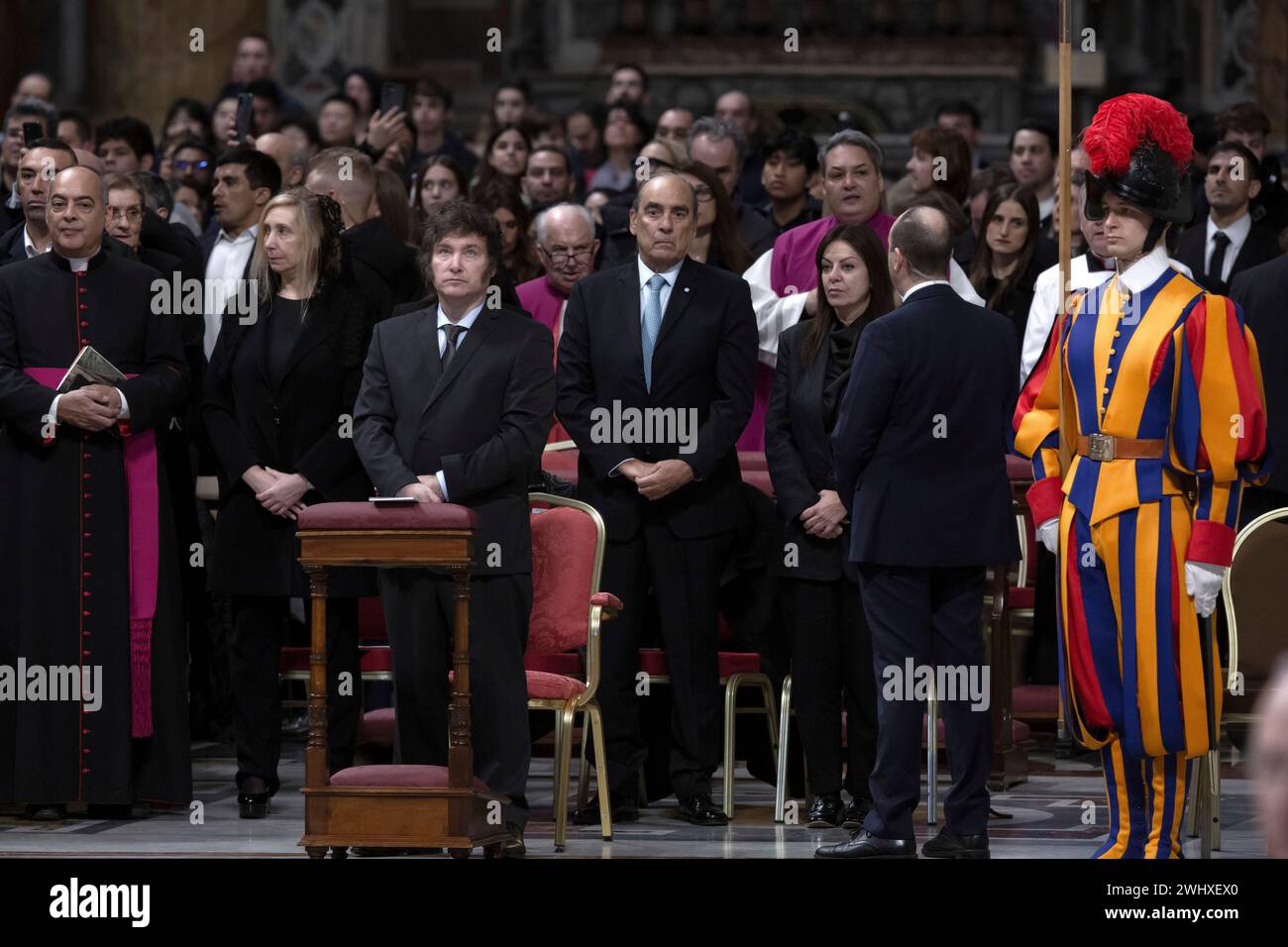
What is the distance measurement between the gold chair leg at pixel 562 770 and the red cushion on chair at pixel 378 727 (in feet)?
4.28

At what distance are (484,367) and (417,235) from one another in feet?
9.25

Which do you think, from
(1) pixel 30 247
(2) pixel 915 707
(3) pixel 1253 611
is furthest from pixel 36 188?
(3) pixel 1253 611

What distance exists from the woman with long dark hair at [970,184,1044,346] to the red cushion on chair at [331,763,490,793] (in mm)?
3995

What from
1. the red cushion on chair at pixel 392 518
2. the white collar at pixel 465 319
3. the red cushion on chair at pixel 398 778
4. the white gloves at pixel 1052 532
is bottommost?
the red cushion on chair at pixel 398 778

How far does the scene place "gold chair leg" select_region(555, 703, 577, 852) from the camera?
7.32m

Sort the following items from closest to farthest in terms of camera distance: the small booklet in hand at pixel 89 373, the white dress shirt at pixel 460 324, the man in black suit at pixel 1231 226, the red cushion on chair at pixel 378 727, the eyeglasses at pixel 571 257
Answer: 1. the white dress shirt at pixel 460 324
2. the small booklet in hand at pixel 89 373
3. the red cushion on chair at pixel 378 727
4. the eyeglasses at pixel 571 257
5. the man in black suit at pixel 1231 226

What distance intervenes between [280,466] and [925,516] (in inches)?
94.3

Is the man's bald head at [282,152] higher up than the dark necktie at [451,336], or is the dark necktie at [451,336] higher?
the man's bald head at [282,152]

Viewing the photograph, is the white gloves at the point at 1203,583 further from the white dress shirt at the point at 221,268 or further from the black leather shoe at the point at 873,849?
the white dress shirt at the point at 221,268

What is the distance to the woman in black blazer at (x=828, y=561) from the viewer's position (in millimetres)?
7828

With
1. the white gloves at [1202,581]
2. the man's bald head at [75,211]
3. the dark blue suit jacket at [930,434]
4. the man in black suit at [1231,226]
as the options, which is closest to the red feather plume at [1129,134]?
the dark blue suit jacket at [930,434]

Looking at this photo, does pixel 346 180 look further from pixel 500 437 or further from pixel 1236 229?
pixel 1236 229

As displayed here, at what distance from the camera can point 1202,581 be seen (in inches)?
250
